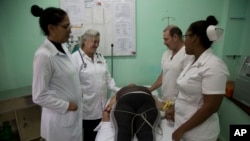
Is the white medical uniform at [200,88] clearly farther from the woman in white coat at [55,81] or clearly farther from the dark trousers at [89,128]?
the dark trousers at [89,128]

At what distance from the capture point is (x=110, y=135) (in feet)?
4.96

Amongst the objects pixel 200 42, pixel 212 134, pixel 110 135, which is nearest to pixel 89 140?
pixel 110 135

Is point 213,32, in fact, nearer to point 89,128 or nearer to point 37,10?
point 37,10

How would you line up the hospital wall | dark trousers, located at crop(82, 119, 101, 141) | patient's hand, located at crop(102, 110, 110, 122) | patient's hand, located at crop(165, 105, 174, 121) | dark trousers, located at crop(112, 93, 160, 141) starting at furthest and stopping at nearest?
the hospital wall → dark trousers, located at crop(82, 119, 101, 141) → patient's hand, located at crop(102, 110, 110, 122) → patient's hand, located at crop(165, 105, 174, 121) → dark trousers, located at crop(112, 93, 160, 141)

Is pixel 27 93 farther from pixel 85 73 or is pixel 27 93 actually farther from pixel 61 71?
pixel 61 71

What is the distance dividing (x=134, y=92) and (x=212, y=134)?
29.7 inches

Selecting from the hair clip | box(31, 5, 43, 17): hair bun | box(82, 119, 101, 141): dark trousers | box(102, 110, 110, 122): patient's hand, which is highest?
box(31, 5, 43, 17): hair bun

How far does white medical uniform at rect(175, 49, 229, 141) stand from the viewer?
112cm

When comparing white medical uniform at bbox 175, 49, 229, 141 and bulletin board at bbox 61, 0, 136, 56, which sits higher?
bulletin board at bbox 61, 0, 136, 56

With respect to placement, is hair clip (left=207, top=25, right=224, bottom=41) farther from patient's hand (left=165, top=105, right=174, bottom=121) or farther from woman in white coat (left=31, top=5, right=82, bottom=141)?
woman in white coat (left=31, top=5, right=82, bottom=141)

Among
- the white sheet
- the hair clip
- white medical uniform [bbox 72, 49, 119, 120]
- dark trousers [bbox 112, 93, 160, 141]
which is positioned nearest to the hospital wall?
white medical uniform [bbox 72, 49, 119, 120]

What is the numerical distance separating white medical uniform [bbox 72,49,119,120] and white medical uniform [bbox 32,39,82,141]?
411 millimetres

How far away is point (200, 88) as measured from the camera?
46.8 inches

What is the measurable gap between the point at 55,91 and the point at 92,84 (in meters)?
0.60
